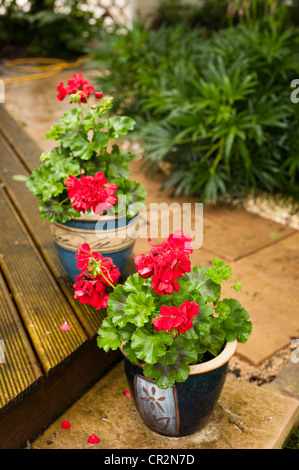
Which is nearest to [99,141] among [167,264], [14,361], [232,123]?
[167,264]

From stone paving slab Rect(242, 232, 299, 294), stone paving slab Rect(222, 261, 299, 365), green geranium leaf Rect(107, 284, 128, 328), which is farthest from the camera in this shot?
stone paving slab Rect(242, 232, 299, 294)

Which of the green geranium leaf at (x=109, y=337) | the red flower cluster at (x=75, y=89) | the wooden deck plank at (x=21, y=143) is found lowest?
the wooden deck plank at (x=21, y=143)

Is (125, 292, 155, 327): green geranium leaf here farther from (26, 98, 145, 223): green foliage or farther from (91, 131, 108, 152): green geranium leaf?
(91, 131, 108, 152): green geranium leaf

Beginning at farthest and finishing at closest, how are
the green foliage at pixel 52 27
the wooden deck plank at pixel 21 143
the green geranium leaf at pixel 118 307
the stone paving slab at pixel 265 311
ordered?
1. the green foliage at pixel 52 27
2. the wooden deck plank at pixel 21 143
3. the stone paving slab at pixel 265 311
4. the green geranium leaf at pixel 118 307

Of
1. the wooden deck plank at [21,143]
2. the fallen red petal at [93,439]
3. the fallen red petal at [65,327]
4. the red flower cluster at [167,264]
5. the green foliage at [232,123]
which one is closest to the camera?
the red flower cluster at [167,264]

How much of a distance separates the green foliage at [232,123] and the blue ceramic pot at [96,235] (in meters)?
1.15

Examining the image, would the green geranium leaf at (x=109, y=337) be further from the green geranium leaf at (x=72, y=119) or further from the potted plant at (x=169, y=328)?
the green geranium leaf at (x=72, y=119)

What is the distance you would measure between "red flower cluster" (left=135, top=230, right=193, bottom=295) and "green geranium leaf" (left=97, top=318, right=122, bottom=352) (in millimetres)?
180

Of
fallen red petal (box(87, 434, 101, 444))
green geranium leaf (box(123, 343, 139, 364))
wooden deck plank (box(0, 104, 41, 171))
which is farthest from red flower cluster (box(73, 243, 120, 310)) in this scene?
wooden deck plank (box(0, 104, 41, 171))

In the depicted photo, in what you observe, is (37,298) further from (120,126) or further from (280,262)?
(280,262)

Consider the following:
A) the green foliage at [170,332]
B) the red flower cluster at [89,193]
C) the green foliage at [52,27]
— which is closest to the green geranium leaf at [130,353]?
the green foliage at [170,332]

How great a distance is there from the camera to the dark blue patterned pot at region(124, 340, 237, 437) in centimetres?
117

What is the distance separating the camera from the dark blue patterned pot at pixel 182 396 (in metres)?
1.17
